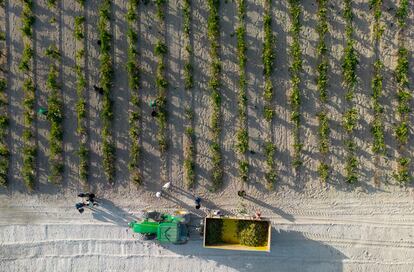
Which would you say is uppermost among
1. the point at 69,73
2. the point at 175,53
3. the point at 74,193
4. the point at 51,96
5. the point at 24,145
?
the point at 175,53

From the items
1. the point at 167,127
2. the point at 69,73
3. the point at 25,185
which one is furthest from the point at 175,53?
the point at 25,185

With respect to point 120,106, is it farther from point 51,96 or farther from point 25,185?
point 25,185

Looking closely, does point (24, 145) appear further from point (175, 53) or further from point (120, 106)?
point (175, 53)

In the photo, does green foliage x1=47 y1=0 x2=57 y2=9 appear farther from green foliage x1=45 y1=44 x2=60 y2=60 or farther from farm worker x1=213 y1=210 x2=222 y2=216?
farm worker x1=213 y1=210 x2=222 y2=216

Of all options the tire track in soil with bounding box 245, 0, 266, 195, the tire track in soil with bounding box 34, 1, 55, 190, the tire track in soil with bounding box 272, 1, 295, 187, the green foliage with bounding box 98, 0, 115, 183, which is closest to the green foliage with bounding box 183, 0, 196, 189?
the tire track in soil with bounding box 245, 0, 266, 195

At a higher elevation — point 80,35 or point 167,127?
point 80,35

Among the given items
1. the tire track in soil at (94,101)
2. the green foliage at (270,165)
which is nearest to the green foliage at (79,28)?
the tire track in soil at (94,101)
